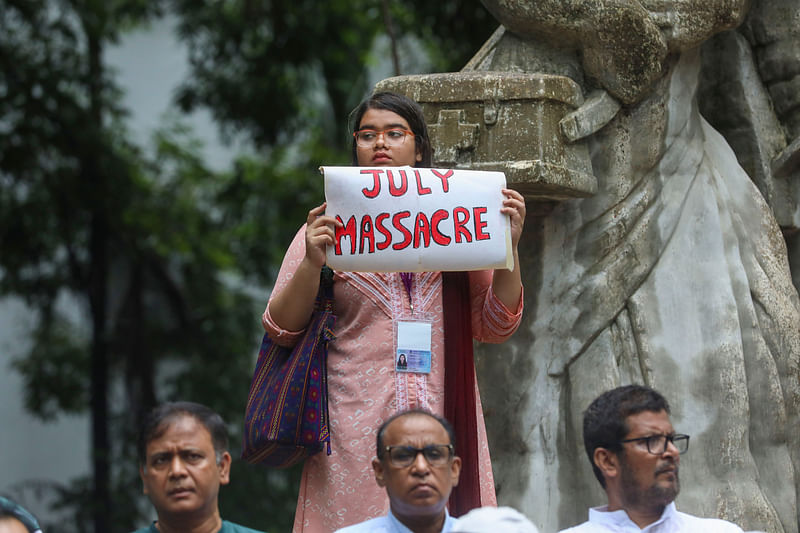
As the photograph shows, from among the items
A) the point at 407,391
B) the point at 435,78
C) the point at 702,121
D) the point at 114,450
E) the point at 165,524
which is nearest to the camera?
the point at 165,524

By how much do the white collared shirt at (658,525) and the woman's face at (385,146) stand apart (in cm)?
132

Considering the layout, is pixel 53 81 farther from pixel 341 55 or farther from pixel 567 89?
pixel 567 89

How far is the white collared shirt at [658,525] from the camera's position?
14.9 ft

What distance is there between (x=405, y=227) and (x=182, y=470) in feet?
3.41

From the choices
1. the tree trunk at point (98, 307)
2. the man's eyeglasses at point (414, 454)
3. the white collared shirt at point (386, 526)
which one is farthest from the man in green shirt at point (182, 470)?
the tree trunk at point (98, 307)

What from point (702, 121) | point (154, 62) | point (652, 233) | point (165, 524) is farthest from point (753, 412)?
point (154, 62)

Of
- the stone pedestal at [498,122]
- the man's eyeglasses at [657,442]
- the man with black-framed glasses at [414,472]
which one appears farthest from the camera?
the stone pedestal at [498,122]

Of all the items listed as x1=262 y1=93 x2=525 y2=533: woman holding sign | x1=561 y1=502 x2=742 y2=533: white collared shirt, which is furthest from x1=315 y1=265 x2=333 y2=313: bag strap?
x1=561 y1=502 x2=742 y2=533: white collared shirt

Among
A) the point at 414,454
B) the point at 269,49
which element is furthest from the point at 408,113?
the point at 269,49

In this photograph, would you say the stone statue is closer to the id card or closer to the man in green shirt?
the id card

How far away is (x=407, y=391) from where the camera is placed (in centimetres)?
478

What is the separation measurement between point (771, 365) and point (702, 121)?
3.44ft

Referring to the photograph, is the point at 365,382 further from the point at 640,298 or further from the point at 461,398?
the point at 640,298

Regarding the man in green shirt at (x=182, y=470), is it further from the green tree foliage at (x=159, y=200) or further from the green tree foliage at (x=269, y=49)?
the green tree foliage at (x=269, y=49)
